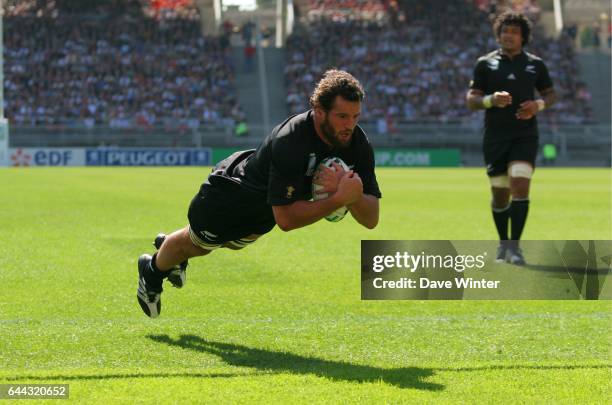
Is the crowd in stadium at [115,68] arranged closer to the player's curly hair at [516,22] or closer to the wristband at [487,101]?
the player's curly hair at [516,22]

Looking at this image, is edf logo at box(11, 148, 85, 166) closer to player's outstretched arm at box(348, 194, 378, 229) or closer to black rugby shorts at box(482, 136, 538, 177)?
black rugby shorts at box(482, 136, 538, 177)

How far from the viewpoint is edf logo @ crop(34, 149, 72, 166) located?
3903cm

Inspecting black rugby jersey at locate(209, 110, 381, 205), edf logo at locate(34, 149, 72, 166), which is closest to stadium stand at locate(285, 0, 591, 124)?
edf logo at locate(34, 149, 72, 166)

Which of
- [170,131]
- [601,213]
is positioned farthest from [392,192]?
[170,131]

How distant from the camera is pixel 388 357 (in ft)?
17.6

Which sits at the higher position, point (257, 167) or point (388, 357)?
point (257, 167)

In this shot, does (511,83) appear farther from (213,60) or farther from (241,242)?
(213,60)

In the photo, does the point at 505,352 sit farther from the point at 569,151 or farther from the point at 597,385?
the point at 569,151

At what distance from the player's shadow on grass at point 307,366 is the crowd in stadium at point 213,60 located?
3682 cm

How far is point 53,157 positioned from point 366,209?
1396 inches

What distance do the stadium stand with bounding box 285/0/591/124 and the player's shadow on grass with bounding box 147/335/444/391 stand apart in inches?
1546

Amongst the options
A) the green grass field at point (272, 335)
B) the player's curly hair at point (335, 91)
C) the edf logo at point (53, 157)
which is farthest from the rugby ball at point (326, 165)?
the edf logo at point (53, 157)

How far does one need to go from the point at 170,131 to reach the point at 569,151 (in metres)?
17.2

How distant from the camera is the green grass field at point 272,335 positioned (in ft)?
15.1
